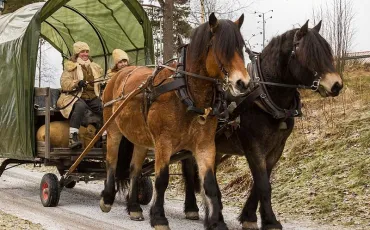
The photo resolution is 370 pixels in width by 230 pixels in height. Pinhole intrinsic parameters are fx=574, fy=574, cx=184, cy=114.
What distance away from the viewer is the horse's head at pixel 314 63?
534 centimetres

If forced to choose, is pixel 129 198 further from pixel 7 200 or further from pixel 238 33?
pixel 238 33

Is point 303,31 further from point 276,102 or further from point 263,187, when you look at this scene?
point 263,187

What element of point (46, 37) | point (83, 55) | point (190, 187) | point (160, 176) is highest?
point (46, 37)

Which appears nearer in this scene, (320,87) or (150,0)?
(320,87)

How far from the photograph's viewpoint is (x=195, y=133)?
5.63 metres

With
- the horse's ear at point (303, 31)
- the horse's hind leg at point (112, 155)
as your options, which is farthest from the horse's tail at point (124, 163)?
the horse's ear at point (303, 31)

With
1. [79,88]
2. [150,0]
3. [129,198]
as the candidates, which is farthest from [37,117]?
[150,0]

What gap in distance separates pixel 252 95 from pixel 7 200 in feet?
15.0

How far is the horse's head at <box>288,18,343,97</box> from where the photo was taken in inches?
210

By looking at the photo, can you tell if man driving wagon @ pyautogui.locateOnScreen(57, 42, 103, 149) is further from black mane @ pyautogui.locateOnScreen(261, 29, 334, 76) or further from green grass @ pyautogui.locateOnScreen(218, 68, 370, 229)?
black mane @ pyautogui.locateOnScreen(261, 29, 334, 76)

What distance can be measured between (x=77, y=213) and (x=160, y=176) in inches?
87.9

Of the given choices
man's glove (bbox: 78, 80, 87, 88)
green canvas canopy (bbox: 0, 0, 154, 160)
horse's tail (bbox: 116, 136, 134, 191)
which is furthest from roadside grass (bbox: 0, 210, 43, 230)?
man's glove (bbox: 78, 80, 87, 88)

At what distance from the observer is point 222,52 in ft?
16.7

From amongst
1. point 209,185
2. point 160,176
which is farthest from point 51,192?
point 209,185
